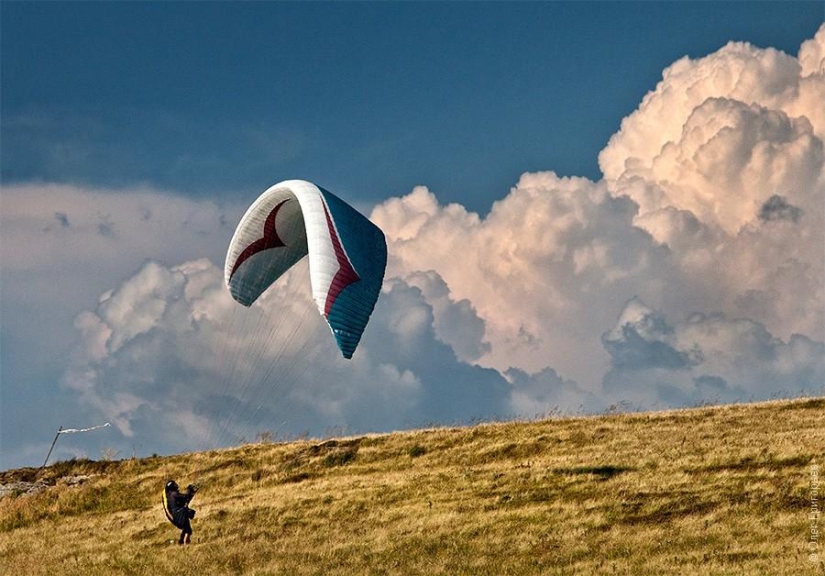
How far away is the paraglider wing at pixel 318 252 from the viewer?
28.9 meters

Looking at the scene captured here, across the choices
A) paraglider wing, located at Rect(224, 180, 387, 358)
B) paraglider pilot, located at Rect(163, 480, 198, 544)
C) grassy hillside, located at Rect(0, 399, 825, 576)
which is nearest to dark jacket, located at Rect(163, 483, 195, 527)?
paraglider pilot, located at Rect(163, 480, 198, 544)

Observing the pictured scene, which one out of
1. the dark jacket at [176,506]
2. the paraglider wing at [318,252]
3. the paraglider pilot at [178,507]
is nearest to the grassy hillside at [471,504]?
the paraglider pilot at [178,507]

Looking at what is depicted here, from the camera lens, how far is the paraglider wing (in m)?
28.9

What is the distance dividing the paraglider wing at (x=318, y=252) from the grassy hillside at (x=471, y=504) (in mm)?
6204

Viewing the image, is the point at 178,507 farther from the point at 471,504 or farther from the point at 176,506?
the point at 471,504

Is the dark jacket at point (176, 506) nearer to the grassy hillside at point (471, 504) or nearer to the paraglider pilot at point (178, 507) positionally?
the paraglider pilot at point (178, 507)

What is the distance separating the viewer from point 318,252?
29.0m

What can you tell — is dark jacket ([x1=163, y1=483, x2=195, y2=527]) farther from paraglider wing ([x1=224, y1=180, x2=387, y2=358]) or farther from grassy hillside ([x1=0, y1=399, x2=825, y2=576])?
paraglider wing ([x1=224, y1=180, x2=387, y2=358])

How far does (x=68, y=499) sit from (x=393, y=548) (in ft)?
71.8

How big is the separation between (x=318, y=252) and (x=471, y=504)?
9.45 m

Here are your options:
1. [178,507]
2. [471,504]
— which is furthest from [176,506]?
[471,504]

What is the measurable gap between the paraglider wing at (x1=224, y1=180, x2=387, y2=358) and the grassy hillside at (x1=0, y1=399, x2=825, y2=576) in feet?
20.4

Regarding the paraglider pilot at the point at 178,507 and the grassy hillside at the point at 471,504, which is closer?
the grassy hillside at the point at 471,504

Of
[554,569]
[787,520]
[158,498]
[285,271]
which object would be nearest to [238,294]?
[285,271]
